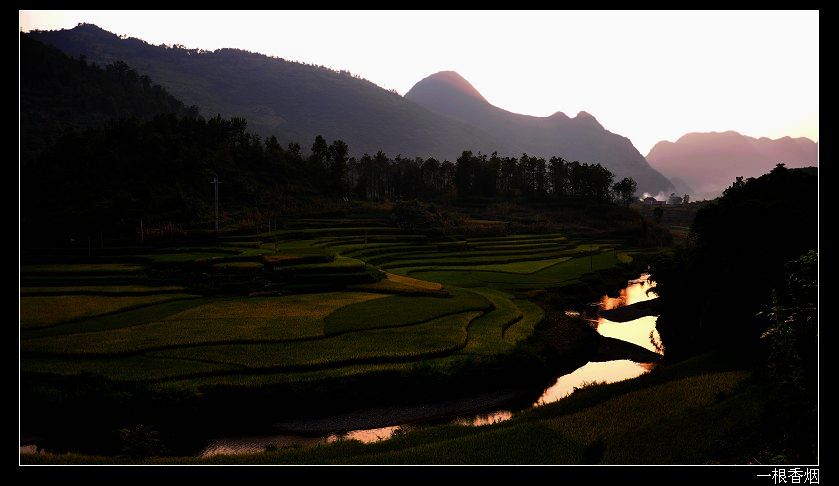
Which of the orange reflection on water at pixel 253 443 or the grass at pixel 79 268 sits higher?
the grass at pixel 79 268

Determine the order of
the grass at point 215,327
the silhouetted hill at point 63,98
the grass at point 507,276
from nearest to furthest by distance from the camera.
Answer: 1. the grass at point 215,327
2. the grass at point 507,276
3. the silhouetted hill at point 63,98

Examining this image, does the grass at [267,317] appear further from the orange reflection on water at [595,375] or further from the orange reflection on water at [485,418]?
the orange reflection on water at [595,375]

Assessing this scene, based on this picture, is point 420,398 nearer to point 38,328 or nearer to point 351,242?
point 38,328

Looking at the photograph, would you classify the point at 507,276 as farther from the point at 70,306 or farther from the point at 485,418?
the point at 70,306

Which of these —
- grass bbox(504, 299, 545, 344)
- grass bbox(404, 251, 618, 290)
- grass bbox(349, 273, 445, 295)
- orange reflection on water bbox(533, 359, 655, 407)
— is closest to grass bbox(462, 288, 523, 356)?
grass bbox(504, 299, 545, 344)

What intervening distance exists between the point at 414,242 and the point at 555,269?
16.0m

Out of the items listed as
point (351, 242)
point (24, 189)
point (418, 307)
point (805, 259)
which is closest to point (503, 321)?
point (418, 307)

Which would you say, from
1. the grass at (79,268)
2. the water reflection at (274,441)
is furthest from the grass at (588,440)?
the grass at (79,268)

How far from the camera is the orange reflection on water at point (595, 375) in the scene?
1986cm

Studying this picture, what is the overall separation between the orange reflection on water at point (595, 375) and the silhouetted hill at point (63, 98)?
81.4 metres

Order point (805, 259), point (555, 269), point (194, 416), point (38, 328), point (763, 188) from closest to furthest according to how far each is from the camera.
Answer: point (805, 259) → point (194, 416) → point (38, 328) → point (763, 188) → point (555, 269)

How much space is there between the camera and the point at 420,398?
58.2ft

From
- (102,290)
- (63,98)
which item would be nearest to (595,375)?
(102,290)

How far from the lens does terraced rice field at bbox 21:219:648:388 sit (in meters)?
17.5
